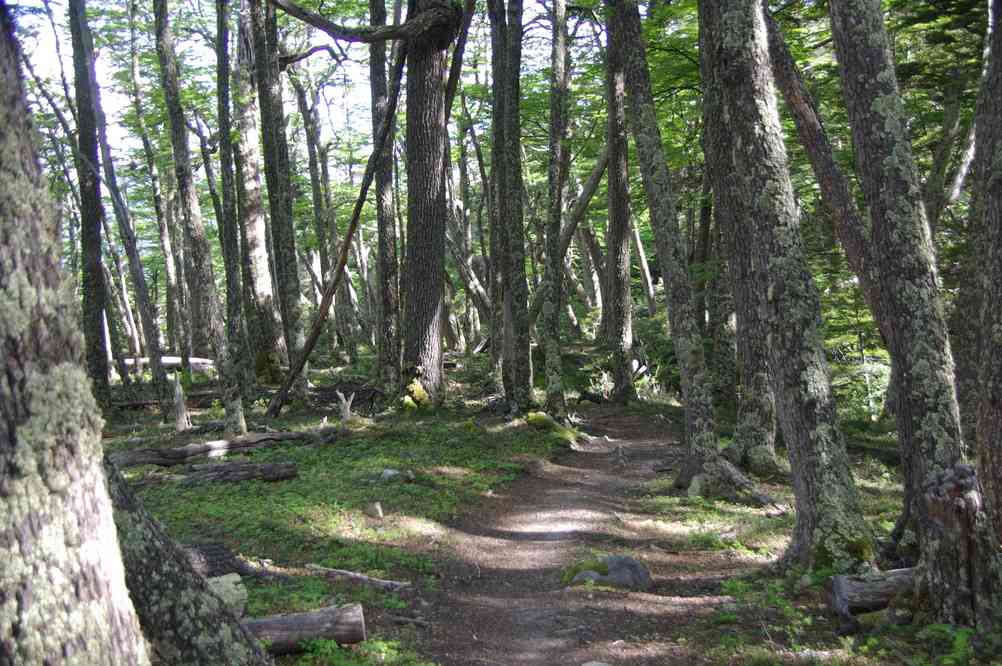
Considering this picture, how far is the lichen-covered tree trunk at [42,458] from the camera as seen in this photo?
100 inches

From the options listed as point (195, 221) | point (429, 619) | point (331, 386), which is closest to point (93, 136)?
point (195, 221)

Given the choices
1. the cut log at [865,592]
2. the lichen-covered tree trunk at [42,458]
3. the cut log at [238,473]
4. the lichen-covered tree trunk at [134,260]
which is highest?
the lichen-covered tree trunk at [134,260]

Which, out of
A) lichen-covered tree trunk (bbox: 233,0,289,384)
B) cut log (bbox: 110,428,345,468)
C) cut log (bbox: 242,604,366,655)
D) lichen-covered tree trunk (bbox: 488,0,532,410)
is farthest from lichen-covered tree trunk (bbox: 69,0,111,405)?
cut log (bbox: 242,604,366,655)

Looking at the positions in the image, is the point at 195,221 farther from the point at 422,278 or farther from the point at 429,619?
the point at 429,619

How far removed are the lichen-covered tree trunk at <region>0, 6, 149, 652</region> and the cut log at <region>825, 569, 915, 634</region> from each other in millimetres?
4611

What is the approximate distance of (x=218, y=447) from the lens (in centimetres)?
1097

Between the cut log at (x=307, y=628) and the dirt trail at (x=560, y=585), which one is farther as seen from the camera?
the dirt trail at (x=560, y=585)

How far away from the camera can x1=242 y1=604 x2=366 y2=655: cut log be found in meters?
5.00

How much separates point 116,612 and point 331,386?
661 inches

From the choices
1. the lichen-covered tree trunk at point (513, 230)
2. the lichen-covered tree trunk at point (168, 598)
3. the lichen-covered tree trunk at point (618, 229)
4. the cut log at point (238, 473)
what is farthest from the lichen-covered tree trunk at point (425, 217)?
the lichen-covered tree trunk at point (168, 598)

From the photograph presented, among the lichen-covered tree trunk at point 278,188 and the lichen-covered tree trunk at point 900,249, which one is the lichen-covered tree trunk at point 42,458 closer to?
the lichen-covered tree trunk at point 900,249

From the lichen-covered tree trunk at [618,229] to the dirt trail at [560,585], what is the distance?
654 centimetres

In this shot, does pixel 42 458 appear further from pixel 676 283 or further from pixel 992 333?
pixel 676 283

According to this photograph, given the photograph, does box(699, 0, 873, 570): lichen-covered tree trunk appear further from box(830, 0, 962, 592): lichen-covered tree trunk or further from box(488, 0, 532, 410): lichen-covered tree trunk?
box(488, 0, 532, 410): lichen-covered tree trunk
